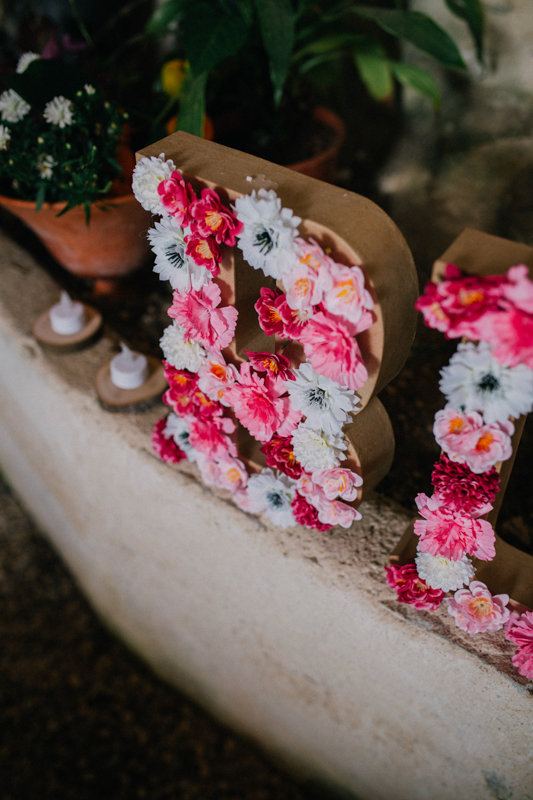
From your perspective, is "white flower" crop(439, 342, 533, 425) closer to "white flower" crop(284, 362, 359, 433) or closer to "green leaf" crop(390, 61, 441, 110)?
"white flower" crop(284, 362, 359, 433)

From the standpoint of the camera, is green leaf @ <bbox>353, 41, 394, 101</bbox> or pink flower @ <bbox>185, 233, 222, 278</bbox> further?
green leaf @ <bbox>353, 41, 394, 101</bbox>

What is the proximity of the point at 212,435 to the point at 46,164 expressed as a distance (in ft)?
2.02

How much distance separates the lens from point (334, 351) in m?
0.59

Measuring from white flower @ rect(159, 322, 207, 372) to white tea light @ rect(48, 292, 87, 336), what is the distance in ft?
1.66

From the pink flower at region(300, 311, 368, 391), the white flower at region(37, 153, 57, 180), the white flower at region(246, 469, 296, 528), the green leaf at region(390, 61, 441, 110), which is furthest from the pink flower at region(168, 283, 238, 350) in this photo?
the green leaf at region(390, 61, 441, 110)

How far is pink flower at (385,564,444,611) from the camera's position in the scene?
77cm

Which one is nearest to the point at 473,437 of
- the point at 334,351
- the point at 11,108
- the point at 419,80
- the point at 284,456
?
the point at 334,351

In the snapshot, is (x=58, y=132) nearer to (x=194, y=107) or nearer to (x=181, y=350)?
(x=194, y=107)

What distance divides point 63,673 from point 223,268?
5.02ft

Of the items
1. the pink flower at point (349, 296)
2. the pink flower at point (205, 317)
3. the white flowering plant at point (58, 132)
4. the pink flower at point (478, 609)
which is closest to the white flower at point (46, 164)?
the white flowering plant at point (58, 132)

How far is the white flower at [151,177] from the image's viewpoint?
0.62m

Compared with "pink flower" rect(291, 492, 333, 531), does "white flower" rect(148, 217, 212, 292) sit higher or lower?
higher

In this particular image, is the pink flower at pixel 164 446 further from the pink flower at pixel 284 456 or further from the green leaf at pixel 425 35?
the green leaf at pixel 425 35

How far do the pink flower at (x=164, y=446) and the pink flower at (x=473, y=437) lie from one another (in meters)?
0.55
